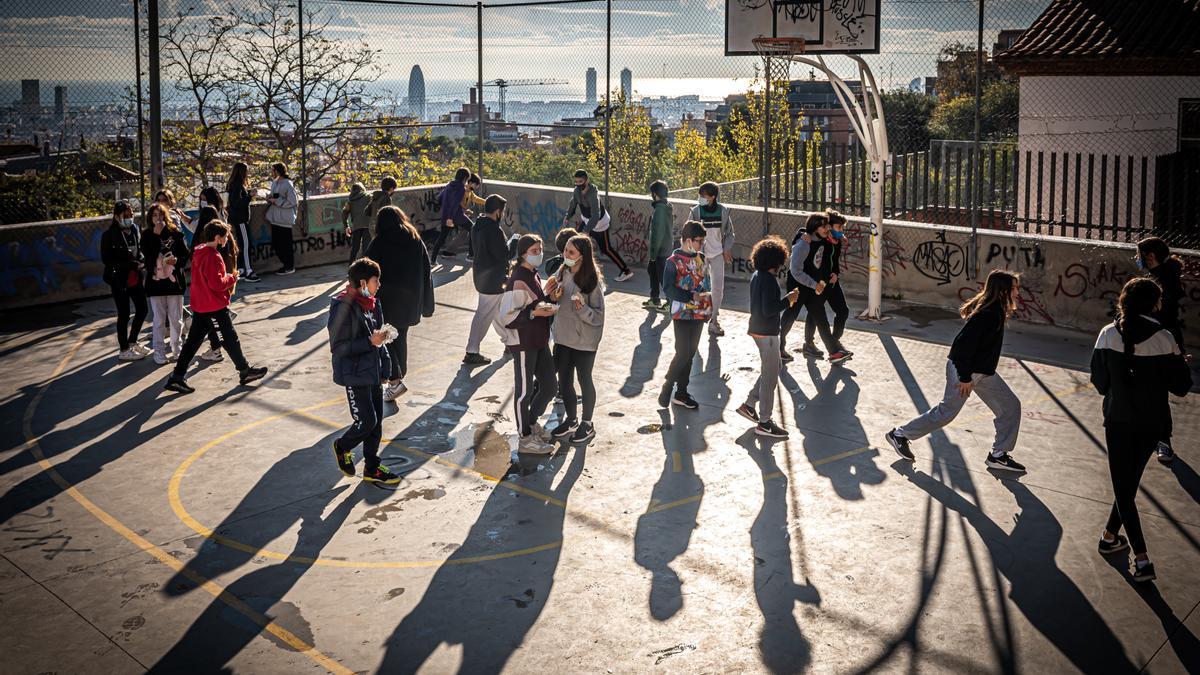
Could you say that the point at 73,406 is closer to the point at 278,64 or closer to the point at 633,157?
the point at 278,64

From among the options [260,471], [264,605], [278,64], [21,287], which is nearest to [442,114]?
[278,64]

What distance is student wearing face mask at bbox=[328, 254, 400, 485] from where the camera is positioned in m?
8.20

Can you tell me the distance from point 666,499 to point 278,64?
82.8 feet

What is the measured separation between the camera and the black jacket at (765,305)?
31.7ft

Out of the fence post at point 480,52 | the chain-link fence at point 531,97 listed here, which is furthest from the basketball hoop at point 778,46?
the fence post at point 480,52

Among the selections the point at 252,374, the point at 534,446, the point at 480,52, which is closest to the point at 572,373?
the point at 534,446

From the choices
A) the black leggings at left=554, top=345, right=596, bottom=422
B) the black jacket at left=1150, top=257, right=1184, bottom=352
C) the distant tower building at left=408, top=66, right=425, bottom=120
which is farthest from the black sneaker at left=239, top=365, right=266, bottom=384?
the distant tower building at left=408, top=66, right=425, bottom=120

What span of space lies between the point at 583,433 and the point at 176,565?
3642mm

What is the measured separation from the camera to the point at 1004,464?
8.88 metres

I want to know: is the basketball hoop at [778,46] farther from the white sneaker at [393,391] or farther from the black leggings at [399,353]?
the white sneaker at [393,391]

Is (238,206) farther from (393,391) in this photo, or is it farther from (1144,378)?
(1144,378)

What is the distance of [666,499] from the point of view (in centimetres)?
830

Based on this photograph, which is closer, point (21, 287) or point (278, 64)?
point (21, 287)

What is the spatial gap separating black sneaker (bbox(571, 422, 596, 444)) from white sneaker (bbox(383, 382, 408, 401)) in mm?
2174
